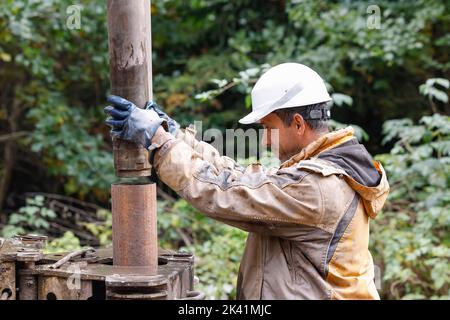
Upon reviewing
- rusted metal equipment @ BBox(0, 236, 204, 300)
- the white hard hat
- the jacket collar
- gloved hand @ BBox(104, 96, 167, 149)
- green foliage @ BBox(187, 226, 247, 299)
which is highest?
the white hard hat

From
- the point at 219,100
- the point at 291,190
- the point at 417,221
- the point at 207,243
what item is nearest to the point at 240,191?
the point at 291,190

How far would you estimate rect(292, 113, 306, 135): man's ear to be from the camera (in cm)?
286

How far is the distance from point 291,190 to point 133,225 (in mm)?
603

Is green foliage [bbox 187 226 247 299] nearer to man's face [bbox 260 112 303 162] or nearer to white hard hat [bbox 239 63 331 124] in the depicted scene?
man's face [bbox 260 112 303 162]

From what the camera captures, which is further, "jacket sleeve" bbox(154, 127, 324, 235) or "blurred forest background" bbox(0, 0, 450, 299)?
"blurred forest background" bbox(0, 0, 450, 299)

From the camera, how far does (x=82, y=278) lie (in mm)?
2586

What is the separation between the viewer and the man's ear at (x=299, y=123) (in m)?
2.86

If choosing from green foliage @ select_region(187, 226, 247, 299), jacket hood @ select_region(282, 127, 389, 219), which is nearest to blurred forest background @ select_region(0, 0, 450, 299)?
green foliage @ select_region(187, 226, 247, 299)

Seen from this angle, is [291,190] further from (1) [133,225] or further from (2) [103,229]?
(2) [103,229]

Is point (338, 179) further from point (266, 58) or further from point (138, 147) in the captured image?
point (266, 58)

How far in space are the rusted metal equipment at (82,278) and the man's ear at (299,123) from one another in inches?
25.8

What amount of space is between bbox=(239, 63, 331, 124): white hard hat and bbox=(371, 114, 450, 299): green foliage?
2885 mm

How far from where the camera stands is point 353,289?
9.19ft

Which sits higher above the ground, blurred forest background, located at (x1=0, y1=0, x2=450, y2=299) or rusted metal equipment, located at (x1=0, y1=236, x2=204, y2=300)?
blurred forest background, located at (x1=0, y1=0, x2=450, y2=299)
